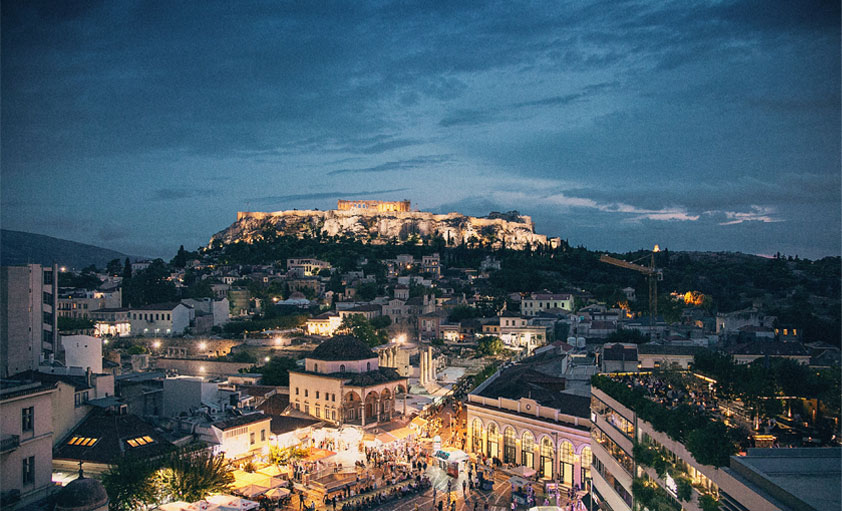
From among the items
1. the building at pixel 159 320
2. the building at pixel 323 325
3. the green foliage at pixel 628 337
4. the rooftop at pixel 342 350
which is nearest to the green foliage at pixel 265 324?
the building at pixel 323 325

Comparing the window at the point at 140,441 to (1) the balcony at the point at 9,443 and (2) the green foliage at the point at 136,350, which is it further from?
(2) the green foliage at the point at 136,350

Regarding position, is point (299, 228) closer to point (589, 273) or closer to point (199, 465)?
point (589, 273)

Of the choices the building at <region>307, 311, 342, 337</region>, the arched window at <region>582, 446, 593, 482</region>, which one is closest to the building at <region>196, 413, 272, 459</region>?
the arched window at <region>582, 446, 593, 482</region>

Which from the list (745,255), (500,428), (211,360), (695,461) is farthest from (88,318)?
(745,255)

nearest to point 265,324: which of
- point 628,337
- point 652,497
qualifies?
point 628,337

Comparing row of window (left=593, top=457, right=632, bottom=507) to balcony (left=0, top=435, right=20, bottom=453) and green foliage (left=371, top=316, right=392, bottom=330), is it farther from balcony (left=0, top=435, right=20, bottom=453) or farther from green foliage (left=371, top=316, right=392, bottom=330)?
green foliage (left=371, top=316, right=392, bottom=330)

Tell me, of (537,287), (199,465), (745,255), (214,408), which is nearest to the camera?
(199,465)
